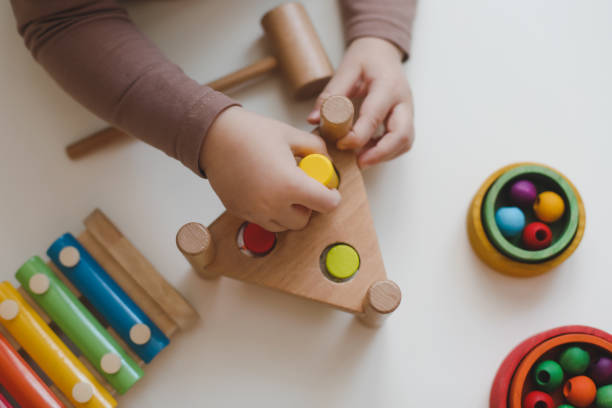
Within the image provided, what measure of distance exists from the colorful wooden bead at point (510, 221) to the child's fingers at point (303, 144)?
0.20 meters

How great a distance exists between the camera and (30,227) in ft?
1.94

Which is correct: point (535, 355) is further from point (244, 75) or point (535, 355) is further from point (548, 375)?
point (244, 75)

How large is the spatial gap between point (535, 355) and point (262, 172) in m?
0.33

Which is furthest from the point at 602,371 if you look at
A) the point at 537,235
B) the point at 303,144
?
the point at 303,144

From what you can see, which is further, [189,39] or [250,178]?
[189,39]

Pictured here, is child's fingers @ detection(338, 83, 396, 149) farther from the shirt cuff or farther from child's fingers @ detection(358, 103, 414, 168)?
the shirt cuff

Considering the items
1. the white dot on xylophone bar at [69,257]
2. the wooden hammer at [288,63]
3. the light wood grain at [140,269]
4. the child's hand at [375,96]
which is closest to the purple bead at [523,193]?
the child's hand at [375,96]

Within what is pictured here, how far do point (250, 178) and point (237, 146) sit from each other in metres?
0.03

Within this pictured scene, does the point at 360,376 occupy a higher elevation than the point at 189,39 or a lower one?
lower

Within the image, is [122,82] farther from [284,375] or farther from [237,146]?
[284,375]

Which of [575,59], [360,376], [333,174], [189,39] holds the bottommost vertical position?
[360,376]

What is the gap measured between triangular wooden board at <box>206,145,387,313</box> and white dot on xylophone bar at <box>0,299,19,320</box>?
0.20 m

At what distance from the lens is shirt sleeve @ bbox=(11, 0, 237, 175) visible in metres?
0.51

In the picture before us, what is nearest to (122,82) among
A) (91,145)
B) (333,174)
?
(91,145)
